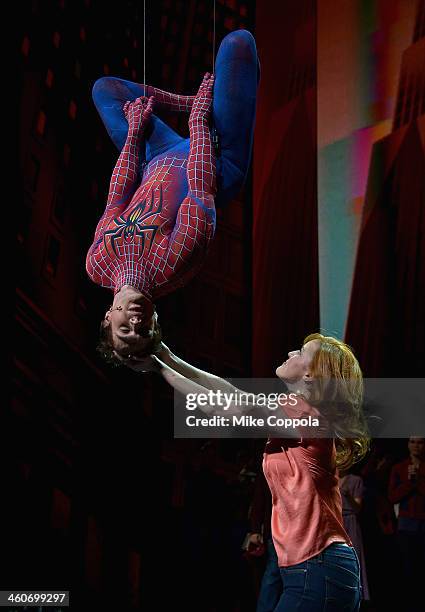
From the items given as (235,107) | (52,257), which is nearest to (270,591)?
(235,107)

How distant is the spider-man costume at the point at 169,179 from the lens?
2.29 m

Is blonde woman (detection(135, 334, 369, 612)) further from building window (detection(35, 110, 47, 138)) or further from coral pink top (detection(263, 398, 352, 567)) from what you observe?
building window (detection(35, 110, 47, 138))

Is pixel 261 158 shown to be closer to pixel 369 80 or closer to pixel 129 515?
pixel 369 80

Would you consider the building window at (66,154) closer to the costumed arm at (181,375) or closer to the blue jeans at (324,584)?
the costumed arm at (181,375)

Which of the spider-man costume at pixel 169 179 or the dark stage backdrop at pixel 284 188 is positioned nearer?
the spider-man costume at pixel 169 179

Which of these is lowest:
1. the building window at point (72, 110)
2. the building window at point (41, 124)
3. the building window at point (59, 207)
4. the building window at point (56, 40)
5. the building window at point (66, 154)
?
the building window at point (59, 207)

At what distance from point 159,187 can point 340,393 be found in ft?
2.76

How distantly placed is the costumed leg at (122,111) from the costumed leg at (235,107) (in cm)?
18

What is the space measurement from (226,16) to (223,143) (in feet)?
7.88

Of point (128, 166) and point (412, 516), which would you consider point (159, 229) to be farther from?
point (412, 516)

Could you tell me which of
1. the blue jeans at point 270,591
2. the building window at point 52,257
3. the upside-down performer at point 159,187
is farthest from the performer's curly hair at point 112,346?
the building window at point 52,257

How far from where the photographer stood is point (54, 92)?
412cm

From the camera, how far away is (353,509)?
12.5 ft

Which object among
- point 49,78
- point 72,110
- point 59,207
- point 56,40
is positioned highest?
point 56,40
